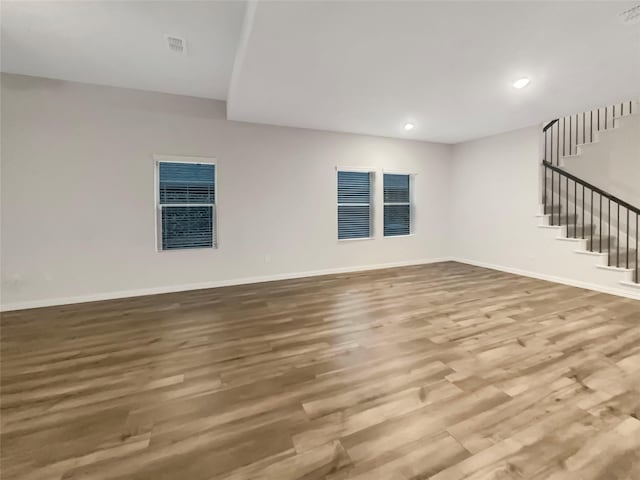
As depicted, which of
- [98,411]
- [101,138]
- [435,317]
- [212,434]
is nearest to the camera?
[212,434]

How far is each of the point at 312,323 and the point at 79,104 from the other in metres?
4.35

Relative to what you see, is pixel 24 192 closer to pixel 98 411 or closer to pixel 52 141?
pixel 52 141

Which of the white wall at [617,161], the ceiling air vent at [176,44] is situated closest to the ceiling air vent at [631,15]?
the white wall at [617,161]

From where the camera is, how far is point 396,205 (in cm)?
644

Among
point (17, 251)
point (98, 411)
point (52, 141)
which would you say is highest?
point (52, 141)

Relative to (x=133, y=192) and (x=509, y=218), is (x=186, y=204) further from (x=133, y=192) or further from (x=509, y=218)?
(x=509, y=218)

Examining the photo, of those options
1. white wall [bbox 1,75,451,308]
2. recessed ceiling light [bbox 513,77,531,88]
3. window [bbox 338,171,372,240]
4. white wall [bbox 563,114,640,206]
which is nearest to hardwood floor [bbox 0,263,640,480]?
white wall [bbox 1,75,451,308]

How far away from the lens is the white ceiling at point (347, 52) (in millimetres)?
2295

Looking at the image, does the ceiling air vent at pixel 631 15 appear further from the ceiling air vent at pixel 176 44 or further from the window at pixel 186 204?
the window at pixel 186 204

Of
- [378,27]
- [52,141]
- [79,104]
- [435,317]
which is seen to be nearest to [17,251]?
[52,141]

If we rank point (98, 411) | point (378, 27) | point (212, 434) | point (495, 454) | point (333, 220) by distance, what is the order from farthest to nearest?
1. point (333, 220)
2. point (378, 27)
3. point (98, 411)
4. point (212, 434)
5. point (495, 454)

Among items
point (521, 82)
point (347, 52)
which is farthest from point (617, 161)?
point (347, 52)

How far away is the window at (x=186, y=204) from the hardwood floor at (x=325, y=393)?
1.41 metres

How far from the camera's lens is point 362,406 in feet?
5.98
